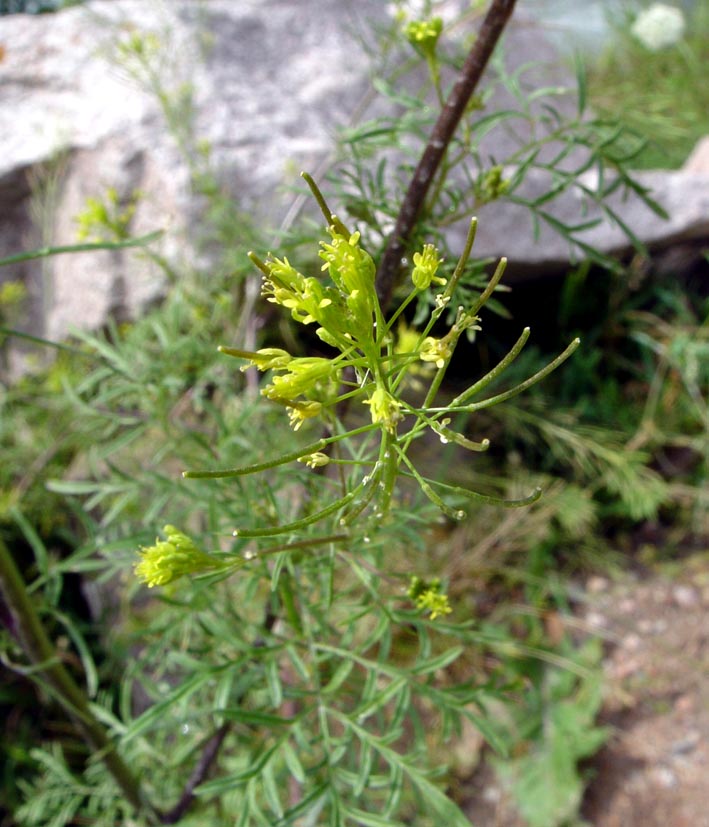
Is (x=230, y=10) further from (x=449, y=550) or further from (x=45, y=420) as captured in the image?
(x=449, y=550)

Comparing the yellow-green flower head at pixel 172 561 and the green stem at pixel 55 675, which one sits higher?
the yellow-green flower head at pixel 172 561

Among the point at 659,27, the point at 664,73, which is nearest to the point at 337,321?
the point at 659,27

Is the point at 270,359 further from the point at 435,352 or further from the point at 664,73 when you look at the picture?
the point at 664,73

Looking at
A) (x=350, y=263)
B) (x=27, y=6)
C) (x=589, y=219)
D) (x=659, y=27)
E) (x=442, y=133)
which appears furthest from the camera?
(x=659, y=27)

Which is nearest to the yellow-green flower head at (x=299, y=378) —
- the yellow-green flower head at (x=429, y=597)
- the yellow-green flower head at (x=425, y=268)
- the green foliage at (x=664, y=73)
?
the yellow-green flower head at (x=425, y=268)

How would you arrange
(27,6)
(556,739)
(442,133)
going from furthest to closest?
(27,6) → (556,739) → (442,133)

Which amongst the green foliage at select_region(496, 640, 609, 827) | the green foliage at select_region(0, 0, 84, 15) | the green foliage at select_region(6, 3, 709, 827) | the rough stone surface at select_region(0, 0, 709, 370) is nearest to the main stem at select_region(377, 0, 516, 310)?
the green foliage at select_region(6, 3, 709, 827)

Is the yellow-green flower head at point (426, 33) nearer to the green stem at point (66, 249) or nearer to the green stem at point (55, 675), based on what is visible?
the green stem at point (66, 249)

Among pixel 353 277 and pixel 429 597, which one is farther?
pixel 429 597
